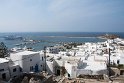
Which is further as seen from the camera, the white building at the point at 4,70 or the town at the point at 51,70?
the town at the point at 51,70

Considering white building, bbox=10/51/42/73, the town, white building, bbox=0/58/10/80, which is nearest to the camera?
white building, bbox=0/58/10/80

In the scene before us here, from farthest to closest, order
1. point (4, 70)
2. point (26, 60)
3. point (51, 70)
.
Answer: point (51, 70) → point (26, 60) → point (4, 70)

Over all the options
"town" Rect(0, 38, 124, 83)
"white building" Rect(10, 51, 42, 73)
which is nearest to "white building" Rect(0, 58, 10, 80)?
"town" Rect(0, 38, 124, 83)

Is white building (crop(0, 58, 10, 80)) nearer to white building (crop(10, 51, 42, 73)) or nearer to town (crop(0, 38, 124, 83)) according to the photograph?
town (crop(0, 38, 124, 83))

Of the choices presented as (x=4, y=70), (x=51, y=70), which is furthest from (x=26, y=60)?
(x=51, y=70)

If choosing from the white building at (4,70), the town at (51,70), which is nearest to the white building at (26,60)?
the town at (51,70)

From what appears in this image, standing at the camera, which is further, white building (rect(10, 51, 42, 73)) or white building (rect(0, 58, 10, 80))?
white building (rect(10, 51, 42, 73))

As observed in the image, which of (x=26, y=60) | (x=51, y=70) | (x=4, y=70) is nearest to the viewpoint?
(x=4, y=70)

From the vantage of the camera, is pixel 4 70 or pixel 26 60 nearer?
pixel 4 70

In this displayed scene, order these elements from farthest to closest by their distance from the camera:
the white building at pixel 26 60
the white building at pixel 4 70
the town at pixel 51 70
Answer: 1. the white building at pixel 26 60
2. the town at pixel 51 70
3. the white building at pixel 4 70

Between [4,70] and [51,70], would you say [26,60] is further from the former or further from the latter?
[51,70]

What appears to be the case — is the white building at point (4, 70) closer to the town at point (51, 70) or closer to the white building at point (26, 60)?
the town at point (51, 70)

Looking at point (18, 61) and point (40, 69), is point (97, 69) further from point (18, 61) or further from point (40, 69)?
point (18, 61)

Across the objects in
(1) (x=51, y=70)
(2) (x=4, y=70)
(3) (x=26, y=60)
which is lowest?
(1) (x=51, y=70)
